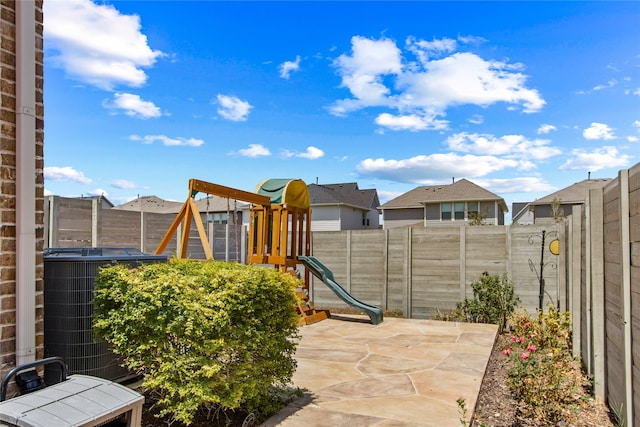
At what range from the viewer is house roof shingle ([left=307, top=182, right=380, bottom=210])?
26562 mm

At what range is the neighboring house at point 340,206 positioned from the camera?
2649 centimetres

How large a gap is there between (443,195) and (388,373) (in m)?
21.5

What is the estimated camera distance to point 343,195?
2769 centimetres

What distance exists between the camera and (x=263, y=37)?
9969 millimetres

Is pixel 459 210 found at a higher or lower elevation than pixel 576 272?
higher

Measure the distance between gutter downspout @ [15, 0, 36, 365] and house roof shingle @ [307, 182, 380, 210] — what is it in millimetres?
23528

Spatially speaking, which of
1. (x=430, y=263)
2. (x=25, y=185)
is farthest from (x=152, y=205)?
(x=25, y=185)

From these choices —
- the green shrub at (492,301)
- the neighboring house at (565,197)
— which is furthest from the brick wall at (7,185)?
the neighboring house at (565,197)

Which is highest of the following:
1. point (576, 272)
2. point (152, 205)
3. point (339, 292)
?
point (152, 205)

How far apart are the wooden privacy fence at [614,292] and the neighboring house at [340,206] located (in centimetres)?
2145

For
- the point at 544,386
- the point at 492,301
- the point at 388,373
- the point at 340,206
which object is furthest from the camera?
the point at 340,206

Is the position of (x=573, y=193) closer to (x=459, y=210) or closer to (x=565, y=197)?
(x=565, y=197)

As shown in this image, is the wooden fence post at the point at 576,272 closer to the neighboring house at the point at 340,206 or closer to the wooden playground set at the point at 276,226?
the wooden playground set at the point at 276,226

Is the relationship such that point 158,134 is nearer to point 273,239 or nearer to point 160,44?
point 160,44
